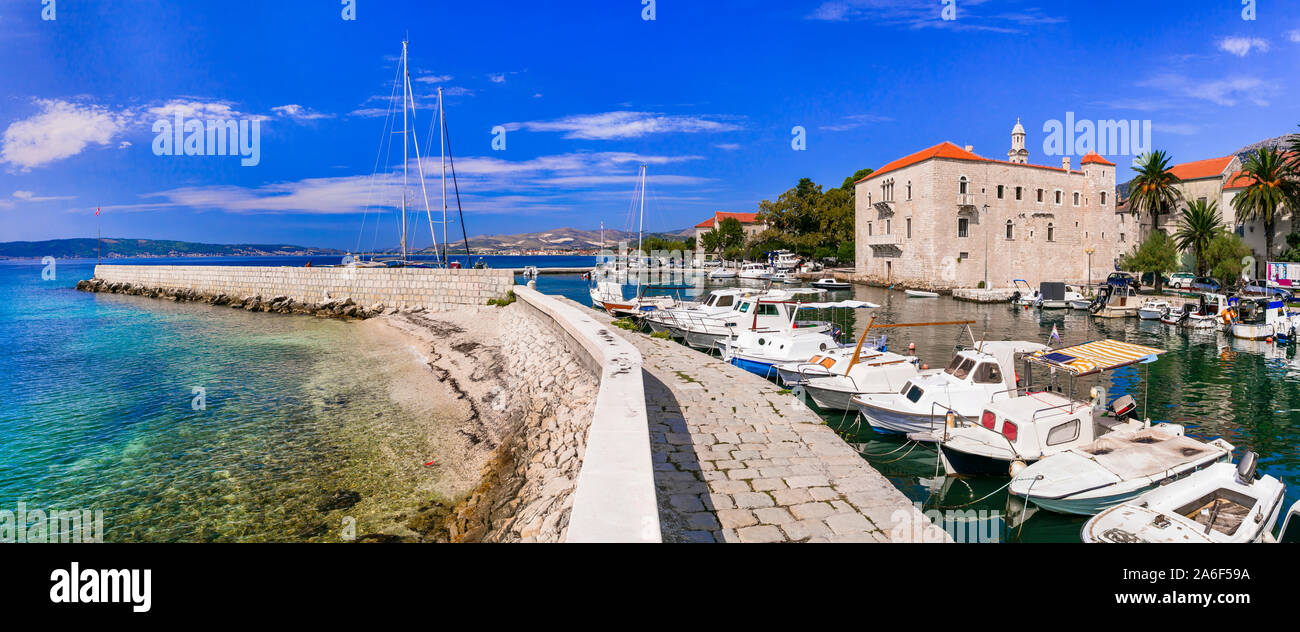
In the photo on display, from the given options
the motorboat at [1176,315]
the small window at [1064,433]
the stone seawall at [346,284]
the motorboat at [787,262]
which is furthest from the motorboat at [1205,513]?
the motorboat at [787,262]

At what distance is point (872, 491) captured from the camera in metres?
6.50

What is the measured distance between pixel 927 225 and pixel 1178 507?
52296mm

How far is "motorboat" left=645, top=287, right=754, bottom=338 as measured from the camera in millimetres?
24062

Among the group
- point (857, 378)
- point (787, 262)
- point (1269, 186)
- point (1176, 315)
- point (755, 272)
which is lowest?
point (857, 378)

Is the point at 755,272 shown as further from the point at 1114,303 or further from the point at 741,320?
the point at 741,320

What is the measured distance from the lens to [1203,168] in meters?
61.4

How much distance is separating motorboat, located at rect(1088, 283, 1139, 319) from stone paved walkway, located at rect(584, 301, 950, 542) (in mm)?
36491

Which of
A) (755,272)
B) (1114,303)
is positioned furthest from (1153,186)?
(755,272)

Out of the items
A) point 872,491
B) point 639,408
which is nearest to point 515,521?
point 639,408

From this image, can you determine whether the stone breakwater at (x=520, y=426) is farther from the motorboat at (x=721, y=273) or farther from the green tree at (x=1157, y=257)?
the motorboat at (x=721, y=273)

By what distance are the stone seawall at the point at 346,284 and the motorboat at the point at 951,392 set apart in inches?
878

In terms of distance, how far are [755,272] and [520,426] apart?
215 feet

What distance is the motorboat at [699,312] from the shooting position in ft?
78.9
